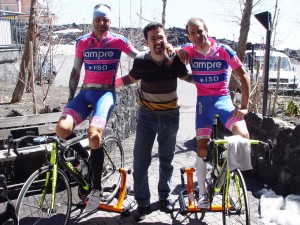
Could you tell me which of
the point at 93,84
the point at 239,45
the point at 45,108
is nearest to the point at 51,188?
the point at 93,84

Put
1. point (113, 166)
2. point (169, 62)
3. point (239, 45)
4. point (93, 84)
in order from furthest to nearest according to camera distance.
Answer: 1. point (239, 45)
2. point (113, 166)
3. point (93, 84)
4. point (169, 62)

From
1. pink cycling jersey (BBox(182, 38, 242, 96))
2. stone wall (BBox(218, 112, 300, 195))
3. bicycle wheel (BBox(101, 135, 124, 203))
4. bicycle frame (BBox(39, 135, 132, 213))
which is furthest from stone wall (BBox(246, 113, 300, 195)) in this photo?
bicycle wheel (BBox(101, 135, 124, 203))

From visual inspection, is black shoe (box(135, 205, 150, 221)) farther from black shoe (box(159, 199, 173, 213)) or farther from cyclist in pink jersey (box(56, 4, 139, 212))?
cyclist in pink jersey (box(56, 4, 139, 212))

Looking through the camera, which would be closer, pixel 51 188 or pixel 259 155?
pixel 51 188

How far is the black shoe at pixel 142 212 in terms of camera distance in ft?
14.1

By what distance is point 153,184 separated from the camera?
5594 millimetres

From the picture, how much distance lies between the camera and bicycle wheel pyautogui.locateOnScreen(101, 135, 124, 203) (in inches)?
190

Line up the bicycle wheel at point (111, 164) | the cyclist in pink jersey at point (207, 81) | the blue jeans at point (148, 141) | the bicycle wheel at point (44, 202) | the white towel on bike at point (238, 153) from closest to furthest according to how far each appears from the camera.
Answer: the white towel on bike at point (238, 153) < the bicycle wheel at point (44, 202) < the cyclist in pink jersey at point (207, 81) < the blue jeans at point (148, 141) < the bicycle wheel at point (111, 164)

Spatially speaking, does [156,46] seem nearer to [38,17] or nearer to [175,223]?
[175,223]

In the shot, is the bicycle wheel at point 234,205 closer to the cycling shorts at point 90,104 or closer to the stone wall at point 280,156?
the stone wall at point 280,156

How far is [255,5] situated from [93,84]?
569 centimetres

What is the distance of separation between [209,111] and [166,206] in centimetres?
120

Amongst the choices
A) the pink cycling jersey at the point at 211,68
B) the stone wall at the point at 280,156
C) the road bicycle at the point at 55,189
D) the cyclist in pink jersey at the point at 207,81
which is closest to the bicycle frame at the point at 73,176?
the road bicycle at the point at 55,189

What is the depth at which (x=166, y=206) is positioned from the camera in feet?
14.5
